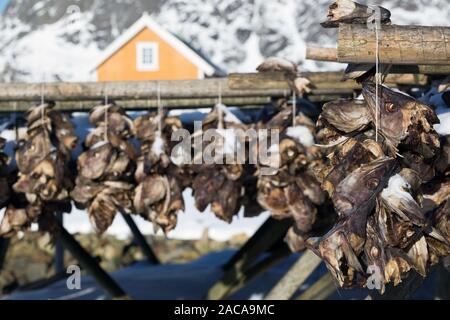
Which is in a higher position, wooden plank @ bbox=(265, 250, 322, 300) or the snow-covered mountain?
wooden plank @ bbox=(265, 250, 322, 300)

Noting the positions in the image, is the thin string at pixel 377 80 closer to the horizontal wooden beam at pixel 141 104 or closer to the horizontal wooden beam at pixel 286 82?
the horizontal wooden beam at pixel 286 82

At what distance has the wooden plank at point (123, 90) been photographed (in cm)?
486

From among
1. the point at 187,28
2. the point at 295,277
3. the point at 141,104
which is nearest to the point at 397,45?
the point at 141,104

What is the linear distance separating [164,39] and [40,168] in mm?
17635

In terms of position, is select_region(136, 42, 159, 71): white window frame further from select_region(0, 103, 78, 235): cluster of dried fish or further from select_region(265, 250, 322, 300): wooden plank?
select_region(0, 103, 78, 235): cluster of dried fish

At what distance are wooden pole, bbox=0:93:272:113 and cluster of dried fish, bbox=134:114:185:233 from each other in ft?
1.00

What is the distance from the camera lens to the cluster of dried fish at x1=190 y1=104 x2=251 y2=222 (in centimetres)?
462

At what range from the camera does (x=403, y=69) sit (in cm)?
353

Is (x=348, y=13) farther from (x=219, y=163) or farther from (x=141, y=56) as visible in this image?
(x=141, y=56)

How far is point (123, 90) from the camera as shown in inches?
193

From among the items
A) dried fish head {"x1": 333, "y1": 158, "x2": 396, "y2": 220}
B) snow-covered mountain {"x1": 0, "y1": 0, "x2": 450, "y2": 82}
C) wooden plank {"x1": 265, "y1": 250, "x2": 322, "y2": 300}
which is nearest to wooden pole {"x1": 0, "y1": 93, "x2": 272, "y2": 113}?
wooden plank {"x1": 265, "y1": 250, "x2": 322, "y2": 300}

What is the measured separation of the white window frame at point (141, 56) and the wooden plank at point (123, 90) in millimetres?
17381

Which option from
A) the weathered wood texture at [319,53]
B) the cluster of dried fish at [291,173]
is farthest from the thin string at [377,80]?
the cluster of dried fish at [291,173]
